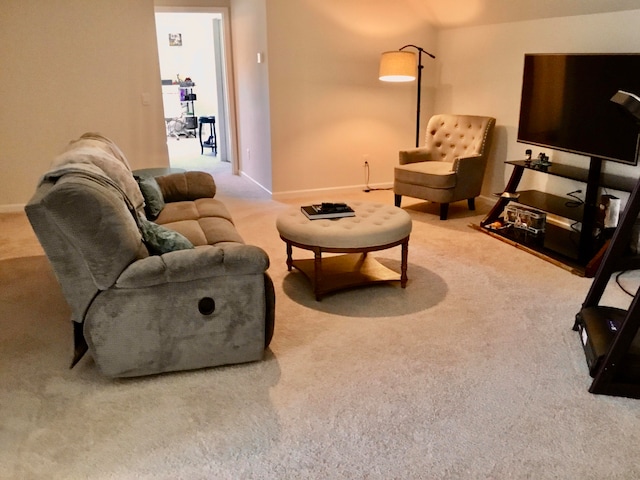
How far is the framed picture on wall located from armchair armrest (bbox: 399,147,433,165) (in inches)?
320

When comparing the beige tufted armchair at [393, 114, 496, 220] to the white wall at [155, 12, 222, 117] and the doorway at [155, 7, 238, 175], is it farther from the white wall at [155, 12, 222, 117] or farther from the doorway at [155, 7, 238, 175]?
the white wall at [155, 12, 222, 117]

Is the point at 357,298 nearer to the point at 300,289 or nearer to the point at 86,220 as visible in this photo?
the point at 300,289

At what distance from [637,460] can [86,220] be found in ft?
7.54

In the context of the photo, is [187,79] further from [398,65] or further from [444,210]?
[444,210]

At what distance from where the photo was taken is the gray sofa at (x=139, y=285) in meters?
2.23

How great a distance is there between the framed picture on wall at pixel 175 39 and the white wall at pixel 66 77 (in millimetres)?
6677

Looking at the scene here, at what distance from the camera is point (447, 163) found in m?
5.30

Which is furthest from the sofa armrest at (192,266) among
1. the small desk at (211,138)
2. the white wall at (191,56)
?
the white wall at (191,56)

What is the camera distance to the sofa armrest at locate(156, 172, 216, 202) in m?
4.01

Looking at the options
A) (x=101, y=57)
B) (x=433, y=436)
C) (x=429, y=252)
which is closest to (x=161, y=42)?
(x=101, y=57)

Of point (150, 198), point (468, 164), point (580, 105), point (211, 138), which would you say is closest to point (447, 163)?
point (468, 164)

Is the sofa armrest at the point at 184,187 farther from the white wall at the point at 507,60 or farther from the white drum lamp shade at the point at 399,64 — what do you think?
the white wall at the point at 507,60

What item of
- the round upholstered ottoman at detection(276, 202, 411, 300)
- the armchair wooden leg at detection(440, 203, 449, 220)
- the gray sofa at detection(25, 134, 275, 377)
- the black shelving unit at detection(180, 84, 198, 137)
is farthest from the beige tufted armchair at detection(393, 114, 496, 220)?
the black shelving unit at detection(180, 84, 198, 137)

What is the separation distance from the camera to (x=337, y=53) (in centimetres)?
564
